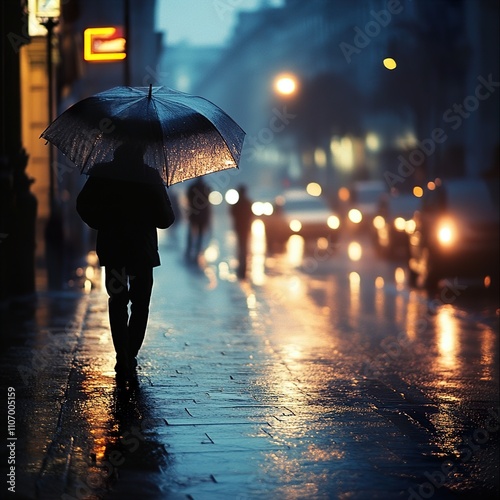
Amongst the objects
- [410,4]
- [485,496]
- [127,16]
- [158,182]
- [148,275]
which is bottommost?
[485,496]

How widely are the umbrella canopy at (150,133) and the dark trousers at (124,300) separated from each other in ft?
2.41

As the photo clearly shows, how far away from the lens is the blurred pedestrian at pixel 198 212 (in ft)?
89.8

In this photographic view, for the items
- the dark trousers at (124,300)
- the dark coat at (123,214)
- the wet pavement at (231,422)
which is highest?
the dark coat at (123,214)

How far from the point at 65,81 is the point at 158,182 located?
26.2m

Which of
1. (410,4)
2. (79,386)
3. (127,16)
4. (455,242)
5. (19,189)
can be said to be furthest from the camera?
(410,4)

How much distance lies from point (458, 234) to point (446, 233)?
260 millimetres

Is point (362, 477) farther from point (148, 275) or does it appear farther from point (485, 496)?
point (148, 275)

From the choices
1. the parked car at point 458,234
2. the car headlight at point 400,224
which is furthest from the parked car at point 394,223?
the parked car at point 458,234

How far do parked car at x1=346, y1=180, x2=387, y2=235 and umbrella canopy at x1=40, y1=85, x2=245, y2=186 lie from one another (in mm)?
32497

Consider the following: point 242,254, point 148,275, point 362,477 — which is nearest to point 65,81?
point 242,254

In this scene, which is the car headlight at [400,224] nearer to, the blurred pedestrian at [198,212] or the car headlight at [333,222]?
the blurred pedestrian at [198,212]

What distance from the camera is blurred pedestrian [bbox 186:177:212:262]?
27359 millimetres

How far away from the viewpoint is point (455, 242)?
1970 cm

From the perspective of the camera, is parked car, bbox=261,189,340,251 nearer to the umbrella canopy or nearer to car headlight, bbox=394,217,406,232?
car headlight, bbox=394,217,406,232
